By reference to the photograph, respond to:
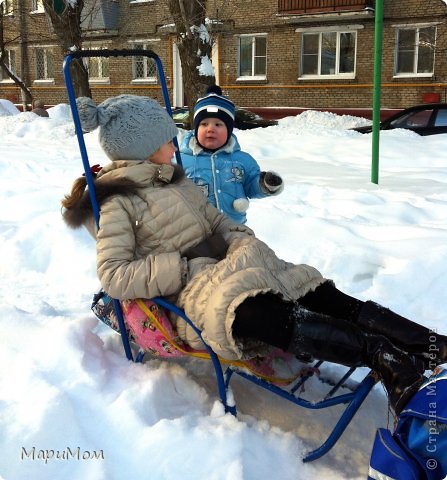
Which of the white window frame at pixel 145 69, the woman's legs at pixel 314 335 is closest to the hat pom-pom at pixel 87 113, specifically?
the woman's legs at pixel 314 335

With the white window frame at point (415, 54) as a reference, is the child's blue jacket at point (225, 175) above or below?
below

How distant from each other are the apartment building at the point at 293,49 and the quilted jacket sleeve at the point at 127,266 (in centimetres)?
1437

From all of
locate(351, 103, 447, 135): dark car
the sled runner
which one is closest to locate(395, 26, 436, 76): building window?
locate(351, 103, 447, 135): dark car

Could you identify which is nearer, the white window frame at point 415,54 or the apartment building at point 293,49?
the white window frame at point 415,54

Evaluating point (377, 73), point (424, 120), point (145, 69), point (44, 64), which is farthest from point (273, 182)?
point (44, 64)

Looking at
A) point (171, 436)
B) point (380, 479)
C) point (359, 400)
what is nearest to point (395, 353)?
point (359, 400)

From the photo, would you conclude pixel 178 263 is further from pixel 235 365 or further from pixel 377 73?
pixel 377 73

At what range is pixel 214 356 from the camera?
2.26 m

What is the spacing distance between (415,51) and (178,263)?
57.7 feet

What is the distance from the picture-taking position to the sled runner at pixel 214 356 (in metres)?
2.16

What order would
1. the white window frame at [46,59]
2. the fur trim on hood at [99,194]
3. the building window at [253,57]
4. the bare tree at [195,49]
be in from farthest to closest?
the white window frame at [46,59], the building window at [253,57], the bare tree at [195,49], the fur trim on hood at [99,194]

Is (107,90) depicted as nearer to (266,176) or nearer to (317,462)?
(266,176)

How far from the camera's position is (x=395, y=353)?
201 cm

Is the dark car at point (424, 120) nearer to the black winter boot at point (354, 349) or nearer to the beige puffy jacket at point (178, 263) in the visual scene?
the beige puffy jacket at point (178, 263)
